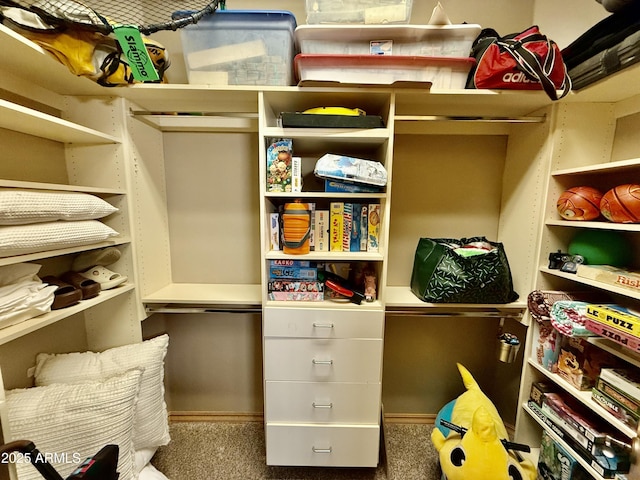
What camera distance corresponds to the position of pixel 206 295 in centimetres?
139

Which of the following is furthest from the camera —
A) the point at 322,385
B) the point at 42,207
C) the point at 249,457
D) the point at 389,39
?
the point at 249,457

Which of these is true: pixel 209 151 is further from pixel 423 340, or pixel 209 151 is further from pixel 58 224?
pixel 423 340

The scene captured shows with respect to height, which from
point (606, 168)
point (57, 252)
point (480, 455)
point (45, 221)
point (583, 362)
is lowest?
point (480, 455)

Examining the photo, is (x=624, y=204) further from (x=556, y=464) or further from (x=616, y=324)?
(x=556, y=464)

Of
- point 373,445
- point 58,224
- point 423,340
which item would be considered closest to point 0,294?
point 58,224

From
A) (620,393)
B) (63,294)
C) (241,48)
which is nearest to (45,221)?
(63,294)

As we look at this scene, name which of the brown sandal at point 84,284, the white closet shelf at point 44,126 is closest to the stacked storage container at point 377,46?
the white closet shelf at point 44,126

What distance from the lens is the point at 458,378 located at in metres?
1.70

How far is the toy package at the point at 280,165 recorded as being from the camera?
1143 millimetres

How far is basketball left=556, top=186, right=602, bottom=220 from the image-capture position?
1.06 metres

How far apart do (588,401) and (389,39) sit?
1.61 meters

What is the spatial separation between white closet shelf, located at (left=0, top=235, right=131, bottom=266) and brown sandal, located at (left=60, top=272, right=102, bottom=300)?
0.13m

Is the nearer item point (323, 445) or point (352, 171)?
point (352, 171)

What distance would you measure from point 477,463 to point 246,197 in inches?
63.7
